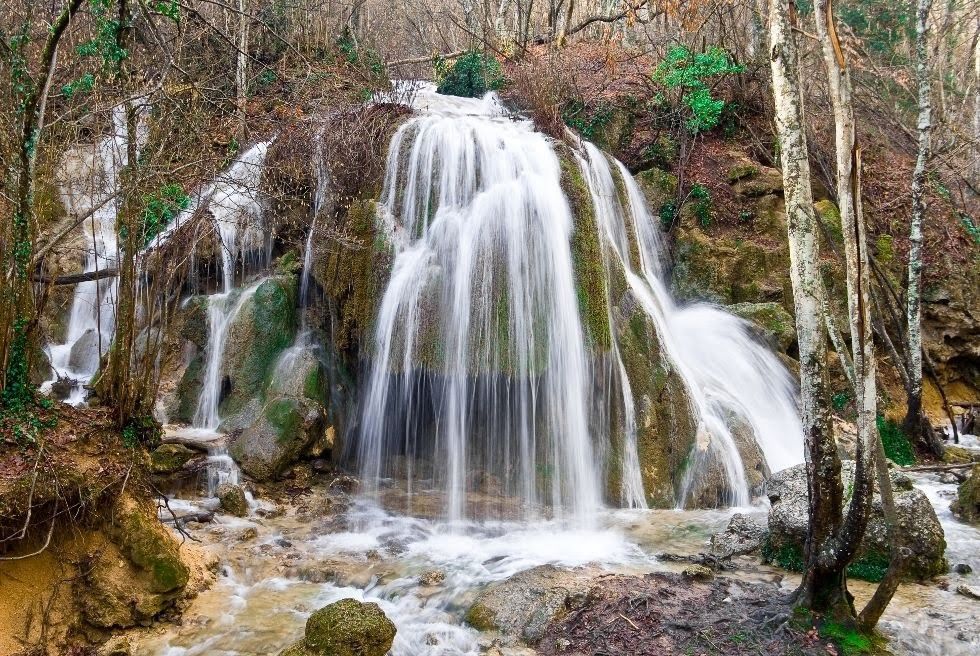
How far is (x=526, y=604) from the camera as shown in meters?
4.84

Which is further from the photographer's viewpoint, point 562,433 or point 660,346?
point 660,346

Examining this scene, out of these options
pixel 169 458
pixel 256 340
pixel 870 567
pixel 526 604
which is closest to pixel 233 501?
pixel 169 458

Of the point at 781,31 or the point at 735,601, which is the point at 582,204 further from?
the point at 735,601

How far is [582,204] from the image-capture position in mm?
8805

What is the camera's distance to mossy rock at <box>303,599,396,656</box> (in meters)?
3.92

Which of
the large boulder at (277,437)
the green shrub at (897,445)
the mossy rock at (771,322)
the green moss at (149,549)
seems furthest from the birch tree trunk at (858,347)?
the mossy rock at (771,322)

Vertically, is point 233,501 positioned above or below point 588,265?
below

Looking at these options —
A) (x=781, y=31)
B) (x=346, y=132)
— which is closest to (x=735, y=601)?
(x=781, y=31)

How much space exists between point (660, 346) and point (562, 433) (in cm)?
187

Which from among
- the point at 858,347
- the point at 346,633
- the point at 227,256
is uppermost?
the point at 227,256

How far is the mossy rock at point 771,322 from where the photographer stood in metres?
9.98

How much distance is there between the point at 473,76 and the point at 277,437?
1156 centimetres

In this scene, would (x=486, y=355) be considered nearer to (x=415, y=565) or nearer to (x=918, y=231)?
(x=415, y=565)

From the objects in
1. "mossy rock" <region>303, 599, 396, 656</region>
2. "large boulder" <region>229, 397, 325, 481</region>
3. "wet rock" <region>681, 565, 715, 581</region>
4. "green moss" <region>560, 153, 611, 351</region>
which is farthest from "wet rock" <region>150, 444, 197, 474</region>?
"wet rock" <region>681, 565, 715, 581</region>
